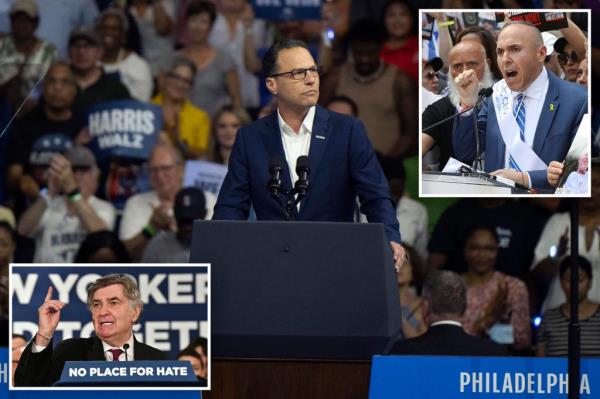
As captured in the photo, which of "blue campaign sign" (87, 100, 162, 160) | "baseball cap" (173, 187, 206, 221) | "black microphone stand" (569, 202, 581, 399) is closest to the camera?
"black microphone stand" (569, 202, 581, 399)

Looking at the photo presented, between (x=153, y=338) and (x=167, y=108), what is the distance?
15.4 feet

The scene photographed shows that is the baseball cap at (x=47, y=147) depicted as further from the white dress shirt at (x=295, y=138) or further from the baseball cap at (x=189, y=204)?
the white dress shirt at (x=295, y=138)

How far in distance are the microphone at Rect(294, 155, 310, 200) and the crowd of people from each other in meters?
3.30

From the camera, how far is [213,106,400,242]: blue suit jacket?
5316 mm

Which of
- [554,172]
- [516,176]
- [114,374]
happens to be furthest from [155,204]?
[114,374]

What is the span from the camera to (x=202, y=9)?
921cm

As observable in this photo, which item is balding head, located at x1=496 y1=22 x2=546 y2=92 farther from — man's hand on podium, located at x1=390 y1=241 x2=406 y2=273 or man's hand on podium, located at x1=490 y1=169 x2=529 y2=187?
man's hand on podium, located at x1=390 y1=241 x2=406 y2=273

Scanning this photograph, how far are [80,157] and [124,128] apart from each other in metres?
0.34

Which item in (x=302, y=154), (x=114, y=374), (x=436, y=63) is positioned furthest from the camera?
(x=436, y=63)

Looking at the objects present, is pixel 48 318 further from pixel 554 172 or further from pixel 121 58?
pixel 121 58

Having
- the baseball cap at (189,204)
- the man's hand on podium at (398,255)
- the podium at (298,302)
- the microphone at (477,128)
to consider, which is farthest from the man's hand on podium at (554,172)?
the baseball cap at (189,204)

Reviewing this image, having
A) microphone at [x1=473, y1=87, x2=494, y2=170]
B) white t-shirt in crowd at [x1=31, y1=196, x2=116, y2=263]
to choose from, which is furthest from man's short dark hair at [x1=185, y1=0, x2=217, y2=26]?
microphone at [x1=473, y1=87, x2=494, y2=170]

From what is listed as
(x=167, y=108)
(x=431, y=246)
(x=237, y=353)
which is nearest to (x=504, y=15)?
(x=237, y=353)

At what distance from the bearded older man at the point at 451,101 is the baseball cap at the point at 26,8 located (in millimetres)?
4340
